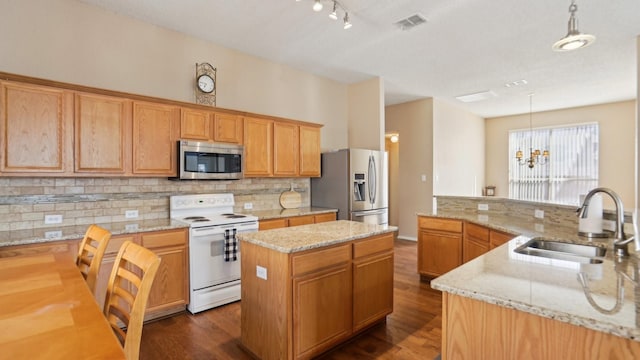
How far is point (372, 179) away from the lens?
15.8 feet

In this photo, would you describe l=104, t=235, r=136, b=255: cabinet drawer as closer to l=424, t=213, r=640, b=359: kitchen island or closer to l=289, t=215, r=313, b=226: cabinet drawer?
l=289, t=215, r=313, b=226: cabinet drawer

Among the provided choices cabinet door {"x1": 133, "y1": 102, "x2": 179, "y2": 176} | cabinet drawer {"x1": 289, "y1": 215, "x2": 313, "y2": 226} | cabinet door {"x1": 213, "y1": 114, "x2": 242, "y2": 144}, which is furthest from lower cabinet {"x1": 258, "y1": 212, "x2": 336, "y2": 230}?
cabinet door {"x1": 133, "y1": 102, "x2": 179, "y2": 176}

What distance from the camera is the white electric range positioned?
9.91ft

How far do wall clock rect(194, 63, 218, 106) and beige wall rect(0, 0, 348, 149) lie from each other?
2.7 inches

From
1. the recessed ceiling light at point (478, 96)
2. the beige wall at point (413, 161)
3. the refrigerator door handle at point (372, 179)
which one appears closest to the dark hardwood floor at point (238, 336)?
the refrigerator door handle at point (372, 179)

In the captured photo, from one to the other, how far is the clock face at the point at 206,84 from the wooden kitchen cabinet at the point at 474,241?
11.2ft

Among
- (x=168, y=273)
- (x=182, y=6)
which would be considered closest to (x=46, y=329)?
(x=168, y=273)

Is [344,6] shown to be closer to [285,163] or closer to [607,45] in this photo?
[285,163]

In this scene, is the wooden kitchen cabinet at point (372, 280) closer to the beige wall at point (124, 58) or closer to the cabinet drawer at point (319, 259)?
the cabinet drawer at point (319, 259)

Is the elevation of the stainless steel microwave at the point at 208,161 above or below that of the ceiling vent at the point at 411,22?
below

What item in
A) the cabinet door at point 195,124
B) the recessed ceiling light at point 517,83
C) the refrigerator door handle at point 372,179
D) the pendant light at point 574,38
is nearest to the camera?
the pendant light at point 574,38

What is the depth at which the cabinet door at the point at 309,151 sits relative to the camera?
14.8 feet

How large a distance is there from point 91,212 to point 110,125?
0.86 m

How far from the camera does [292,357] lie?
6.69 ft
